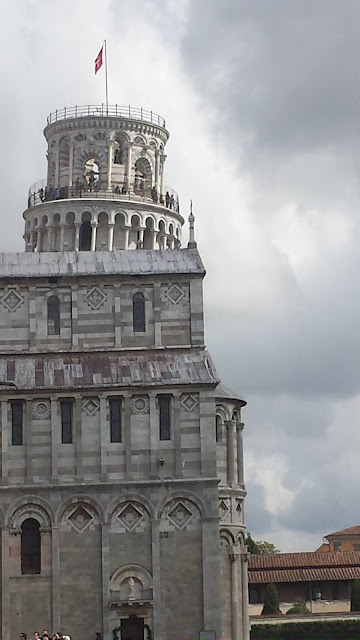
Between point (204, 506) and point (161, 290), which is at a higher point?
point (161, 290)

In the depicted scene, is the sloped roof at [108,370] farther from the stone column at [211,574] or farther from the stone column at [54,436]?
the stone column at [211,574]

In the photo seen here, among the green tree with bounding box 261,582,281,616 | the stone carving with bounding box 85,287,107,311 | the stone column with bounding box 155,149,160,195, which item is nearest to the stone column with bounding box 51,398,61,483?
the stone carving with bounding box 85,287,107,311

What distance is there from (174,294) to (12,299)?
799cm

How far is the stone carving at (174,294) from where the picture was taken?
78250 mm

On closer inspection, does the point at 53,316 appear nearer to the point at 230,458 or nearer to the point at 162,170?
the point at 230,458

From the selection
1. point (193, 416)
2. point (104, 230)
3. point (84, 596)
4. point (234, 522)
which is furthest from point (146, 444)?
point (104, 230)

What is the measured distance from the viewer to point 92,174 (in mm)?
126000

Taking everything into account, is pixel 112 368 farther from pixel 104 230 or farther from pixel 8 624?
pixel 104 230

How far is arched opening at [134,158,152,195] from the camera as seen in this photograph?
127 metres

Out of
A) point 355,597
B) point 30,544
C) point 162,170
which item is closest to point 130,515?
point 30,544

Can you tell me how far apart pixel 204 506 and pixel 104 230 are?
5469 cm

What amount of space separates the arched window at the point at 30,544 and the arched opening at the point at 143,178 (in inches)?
2268

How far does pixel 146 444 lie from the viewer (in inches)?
2923

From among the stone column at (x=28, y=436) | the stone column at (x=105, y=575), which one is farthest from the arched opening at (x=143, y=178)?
the stone column at (x=105, y=575)
